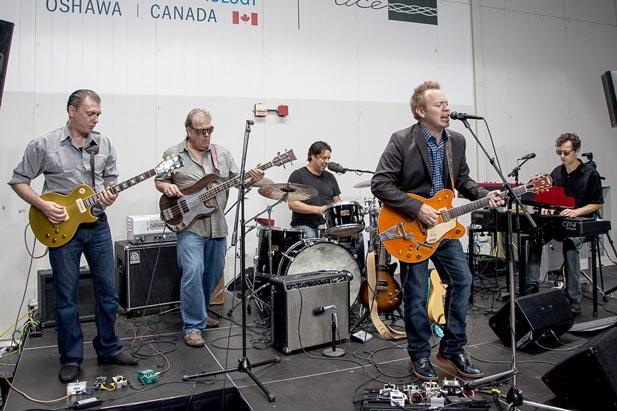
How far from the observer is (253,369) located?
3459mm

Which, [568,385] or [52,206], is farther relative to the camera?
[52,206]

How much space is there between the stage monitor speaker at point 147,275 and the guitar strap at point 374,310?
1.99 meters

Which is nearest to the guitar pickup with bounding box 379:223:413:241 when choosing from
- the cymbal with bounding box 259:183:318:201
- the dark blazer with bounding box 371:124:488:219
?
Result: the dark blazer with bounding box 371:124:488:219

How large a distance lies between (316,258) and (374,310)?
2.31 feet

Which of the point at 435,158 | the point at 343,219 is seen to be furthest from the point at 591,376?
the point at 343,219

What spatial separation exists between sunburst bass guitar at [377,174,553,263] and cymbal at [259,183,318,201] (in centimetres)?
141

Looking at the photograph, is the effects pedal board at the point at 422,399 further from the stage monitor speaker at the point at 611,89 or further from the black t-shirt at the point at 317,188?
the stage monitor speaker at the point at 611,89

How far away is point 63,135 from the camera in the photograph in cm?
336

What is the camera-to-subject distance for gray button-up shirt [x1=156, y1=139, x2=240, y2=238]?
409 centimetres

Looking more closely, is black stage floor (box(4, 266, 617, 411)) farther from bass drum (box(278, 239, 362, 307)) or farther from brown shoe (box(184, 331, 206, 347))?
bass drum (box(278, 239, 362, 307))

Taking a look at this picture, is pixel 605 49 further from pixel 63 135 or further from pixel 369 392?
pixel 63 135

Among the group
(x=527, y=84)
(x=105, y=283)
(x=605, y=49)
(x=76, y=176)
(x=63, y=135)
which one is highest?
(x=605, y=49)

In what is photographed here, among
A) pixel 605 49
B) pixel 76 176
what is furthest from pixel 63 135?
pixel 605 49

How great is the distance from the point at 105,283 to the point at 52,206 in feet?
2.10
